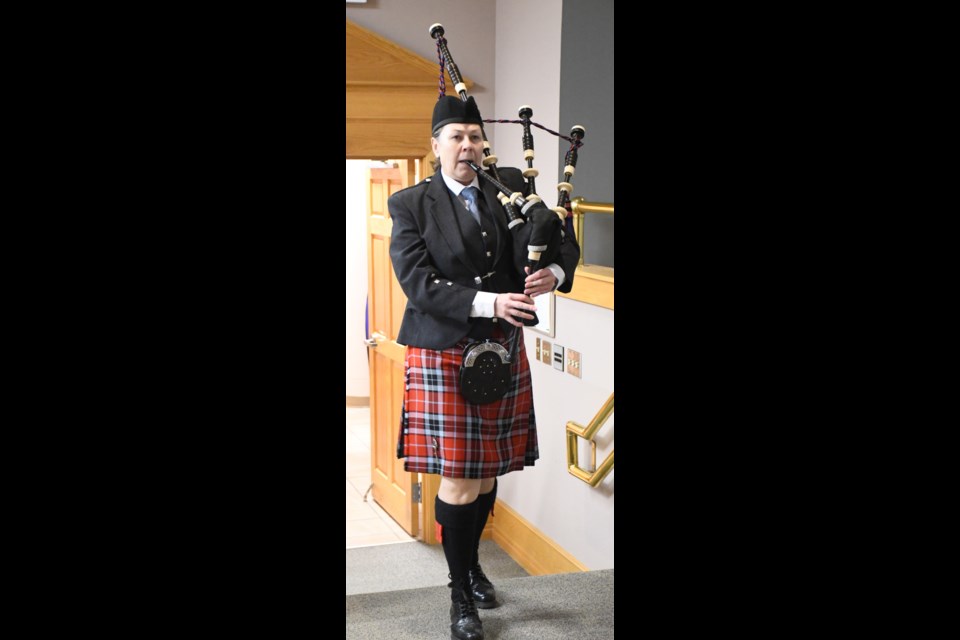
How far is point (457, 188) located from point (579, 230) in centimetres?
108

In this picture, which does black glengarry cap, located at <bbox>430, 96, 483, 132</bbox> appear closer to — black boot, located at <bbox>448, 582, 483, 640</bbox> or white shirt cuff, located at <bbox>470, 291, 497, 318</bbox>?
white shirt cuff, located at <bbox>470, 291, 497, 318</bbox>

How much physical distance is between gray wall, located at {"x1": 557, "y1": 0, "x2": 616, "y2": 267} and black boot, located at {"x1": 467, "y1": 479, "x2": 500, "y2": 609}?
1.11 metres

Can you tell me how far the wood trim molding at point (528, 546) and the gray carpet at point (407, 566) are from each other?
0.04 metres

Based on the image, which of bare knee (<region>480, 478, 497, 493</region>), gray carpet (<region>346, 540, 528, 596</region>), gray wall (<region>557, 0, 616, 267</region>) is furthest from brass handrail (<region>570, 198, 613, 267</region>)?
gray carpet (<region>346, 540, 528, 596</region>)

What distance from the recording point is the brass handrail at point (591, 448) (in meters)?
3.28

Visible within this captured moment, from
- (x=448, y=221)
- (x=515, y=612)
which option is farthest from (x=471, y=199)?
(x=515, y=612)

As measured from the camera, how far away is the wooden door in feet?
14.7

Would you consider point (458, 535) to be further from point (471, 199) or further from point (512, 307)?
point (471, 199)

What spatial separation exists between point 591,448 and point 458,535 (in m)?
1.21

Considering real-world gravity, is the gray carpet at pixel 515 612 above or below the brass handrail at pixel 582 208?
below

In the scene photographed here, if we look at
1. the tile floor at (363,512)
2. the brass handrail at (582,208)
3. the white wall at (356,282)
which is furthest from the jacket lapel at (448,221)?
the white wall at (356,282)

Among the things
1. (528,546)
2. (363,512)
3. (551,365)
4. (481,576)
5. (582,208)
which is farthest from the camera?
(363,512)

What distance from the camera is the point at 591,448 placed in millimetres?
3482

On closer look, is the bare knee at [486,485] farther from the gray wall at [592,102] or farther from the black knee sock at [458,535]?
the gray wall at [592,102]
